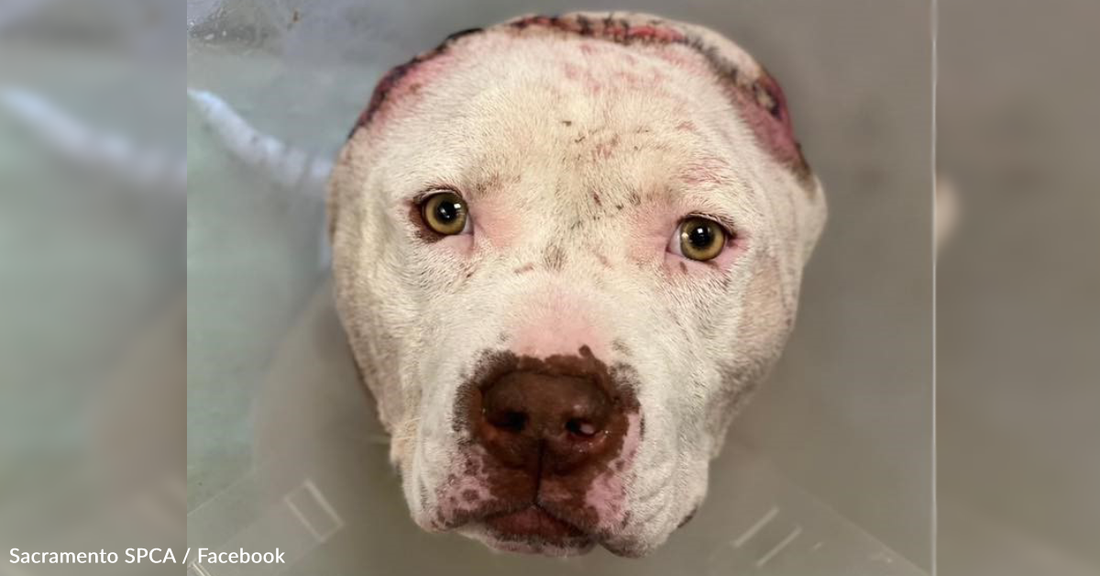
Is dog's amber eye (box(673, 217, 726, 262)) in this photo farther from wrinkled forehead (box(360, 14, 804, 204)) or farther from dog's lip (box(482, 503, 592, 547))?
dog's lip (box(482, 503, 592, 547))

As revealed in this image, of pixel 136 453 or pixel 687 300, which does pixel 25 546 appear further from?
pixel 687 300

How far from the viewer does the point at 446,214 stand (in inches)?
59.7

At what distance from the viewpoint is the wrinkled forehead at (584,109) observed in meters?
1.50

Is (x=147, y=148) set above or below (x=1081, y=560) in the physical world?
above

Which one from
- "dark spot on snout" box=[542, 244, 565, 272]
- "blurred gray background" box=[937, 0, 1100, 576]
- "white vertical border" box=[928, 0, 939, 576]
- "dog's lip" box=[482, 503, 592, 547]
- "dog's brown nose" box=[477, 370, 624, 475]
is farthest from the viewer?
"white vertical border" box=[928, 0, 939, 576]

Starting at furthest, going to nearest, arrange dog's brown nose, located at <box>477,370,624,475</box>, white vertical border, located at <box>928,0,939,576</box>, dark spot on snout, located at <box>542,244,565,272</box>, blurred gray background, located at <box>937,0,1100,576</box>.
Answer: white vertical border, located at <box>928,0,939,576</box>
blurred gray background, located at <box>937,0,1100,576</box>
dark spot on snout, located at <box>542,244,565,272</box>
dog's brown nose, located at <box>477,370,624,475</box>

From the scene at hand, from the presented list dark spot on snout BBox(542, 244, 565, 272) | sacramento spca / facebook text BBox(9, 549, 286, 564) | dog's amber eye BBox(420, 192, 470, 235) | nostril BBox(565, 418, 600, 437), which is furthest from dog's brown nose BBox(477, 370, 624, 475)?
sacramento spca / facebook text BBox(9, 549, 286, 564)

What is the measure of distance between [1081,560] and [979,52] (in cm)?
116

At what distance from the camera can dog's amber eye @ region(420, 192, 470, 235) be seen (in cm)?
151

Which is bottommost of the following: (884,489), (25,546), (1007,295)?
(884,489)

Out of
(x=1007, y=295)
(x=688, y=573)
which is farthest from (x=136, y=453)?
(x=1007, y=295)

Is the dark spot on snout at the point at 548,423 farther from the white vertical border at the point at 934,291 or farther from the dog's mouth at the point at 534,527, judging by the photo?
the white vertical border at the point at 934,291

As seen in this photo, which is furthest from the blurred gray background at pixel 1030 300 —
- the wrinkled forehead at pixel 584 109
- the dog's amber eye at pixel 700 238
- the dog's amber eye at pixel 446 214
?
the dog's amber eye at pixel 446 214

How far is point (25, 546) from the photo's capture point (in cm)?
126
